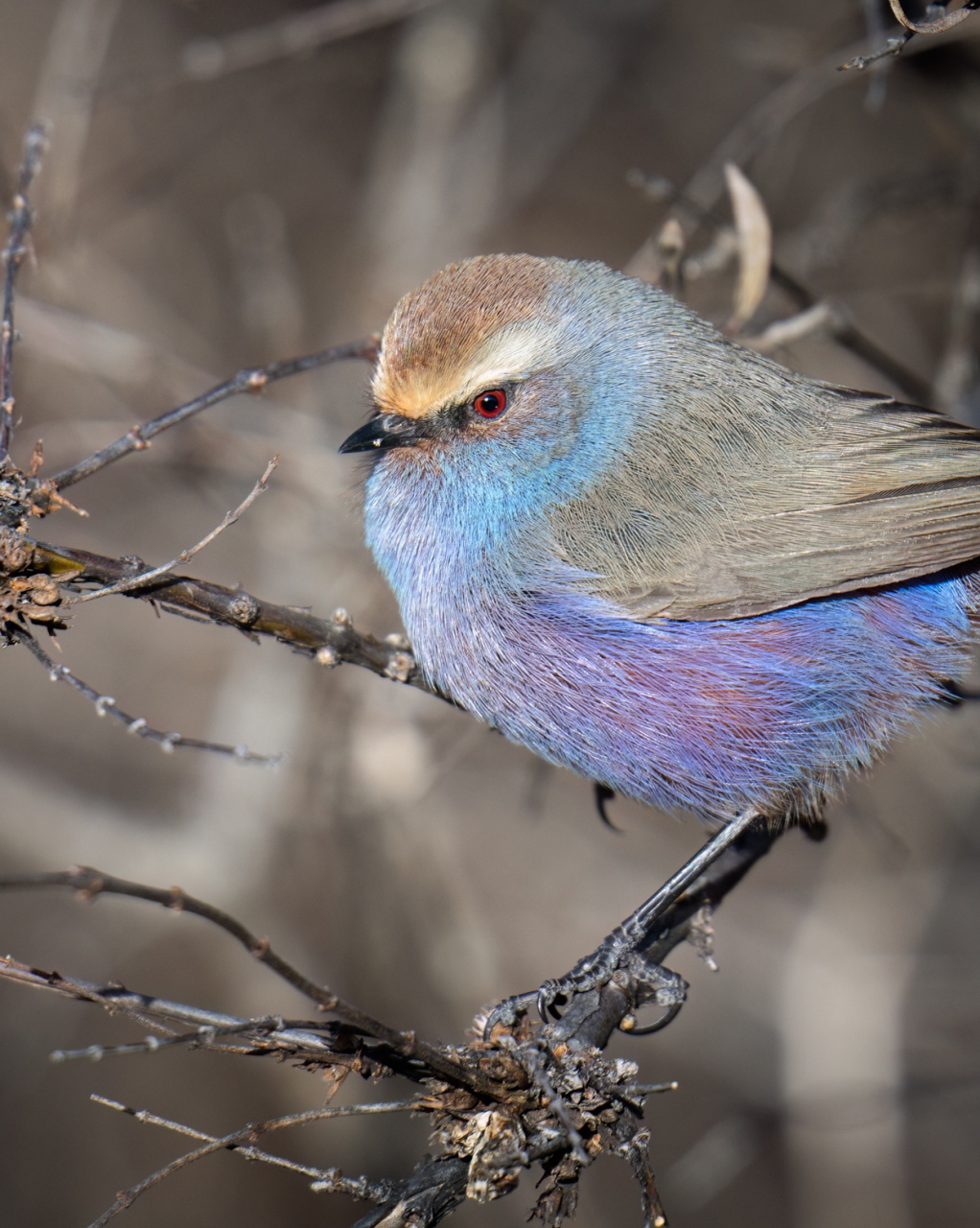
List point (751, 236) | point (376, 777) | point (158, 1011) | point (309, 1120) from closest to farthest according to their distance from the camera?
point (158, 1011) < point (309, 1120) < point (751, 236) < point (376, 777)

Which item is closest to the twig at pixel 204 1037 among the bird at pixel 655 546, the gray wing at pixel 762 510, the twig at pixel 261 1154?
the twig at pixel 261 1154

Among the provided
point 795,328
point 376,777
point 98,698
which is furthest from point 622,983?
point 795,328

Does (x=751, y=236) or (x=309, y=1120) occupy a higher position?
(x=751, y=236)

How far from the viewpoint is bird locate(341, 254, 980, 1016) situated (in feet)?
10.9

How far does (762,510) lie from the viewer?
3.53m

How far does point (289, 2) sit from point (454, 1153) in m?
7.92

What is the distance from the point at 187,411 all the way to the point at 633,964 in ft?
6.56

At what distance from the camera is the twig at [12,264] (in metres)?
2.46

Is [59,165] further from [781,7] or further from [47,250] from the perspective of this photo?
[781,7]

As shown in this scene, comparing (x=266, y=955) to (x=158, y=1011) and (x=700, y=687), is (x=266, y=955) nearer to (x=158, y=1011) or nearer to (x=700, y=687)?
(x=158, y=1011)

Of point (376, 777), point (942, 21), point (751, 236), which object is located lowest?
point (942, 21)

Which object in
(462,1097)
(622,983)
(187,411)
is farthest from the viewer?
(622,983)

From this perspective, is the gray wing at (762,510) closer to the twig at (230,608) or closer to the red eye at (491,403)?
the red eye at (491,403)

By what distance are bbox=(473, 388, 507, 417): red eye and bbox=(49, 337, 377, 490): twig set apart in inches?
17.7
